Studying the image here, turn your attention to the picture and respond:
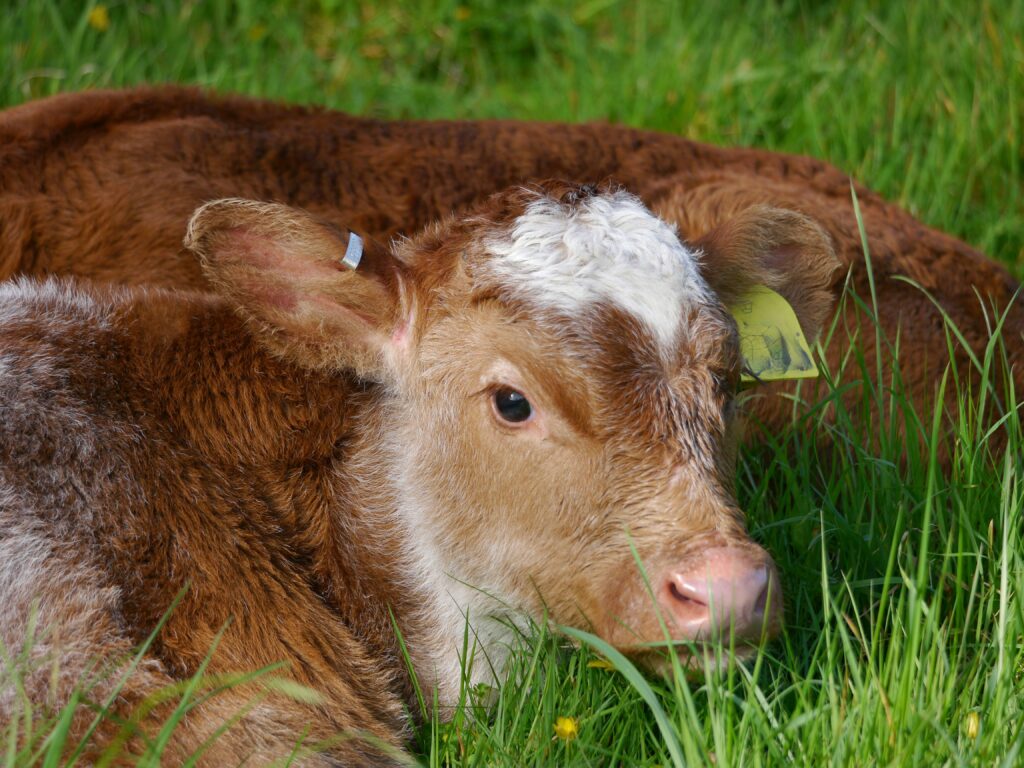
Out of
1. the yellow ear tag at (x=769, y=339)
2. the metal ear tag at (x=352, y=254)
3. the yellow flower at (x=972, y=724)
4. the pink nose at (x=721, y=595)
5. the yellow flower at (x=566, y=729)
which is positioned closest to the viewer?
the pink nose at (x=721, y=595)

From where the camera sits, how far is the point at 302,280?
3.71 metres

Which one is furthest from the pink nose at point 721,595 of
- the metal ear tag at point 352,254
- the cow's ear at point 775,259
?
the metal ear tag at point 352,254

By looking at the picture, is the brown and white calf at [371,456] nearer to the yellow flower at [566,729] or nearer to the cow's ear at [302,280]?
the cow's ear at [302,280]

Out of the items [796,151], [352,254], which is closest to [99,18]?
[796,151]

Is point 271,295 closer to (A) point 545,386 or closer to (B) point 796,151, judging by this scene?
(A) point 545,386

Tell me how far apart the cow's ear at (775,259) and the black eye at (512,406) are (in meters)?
0.80

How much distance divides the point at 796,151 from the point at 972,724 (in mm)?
4294

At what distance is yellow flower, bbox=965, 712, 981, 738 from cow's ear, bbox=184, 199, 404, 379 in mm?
1835

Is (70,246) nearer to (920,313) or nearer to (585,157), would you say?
(585,157)

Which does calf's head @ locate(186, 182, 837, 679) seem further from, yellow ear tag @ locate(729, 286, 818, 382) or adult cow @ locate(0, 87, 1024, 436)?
adult cow @ locate(0, 87, 1024, 436)

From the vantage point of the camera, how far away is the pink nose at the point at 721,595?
10.1ft

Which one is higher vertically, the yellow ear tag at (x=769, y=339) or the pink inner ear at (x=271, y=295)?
the pink inner ear at (x=271, y=295)

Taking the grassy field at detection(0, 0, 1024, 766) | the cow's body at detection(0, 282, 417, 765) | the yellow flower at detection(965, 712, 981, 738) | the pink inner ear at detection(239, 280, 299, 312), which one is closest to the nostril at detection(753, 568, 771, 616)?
the grassy field at detection(0, 0, 1024, 766)

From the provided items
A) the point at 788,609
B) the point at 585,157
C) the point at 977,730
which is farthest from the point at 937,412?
the point at 585,157
